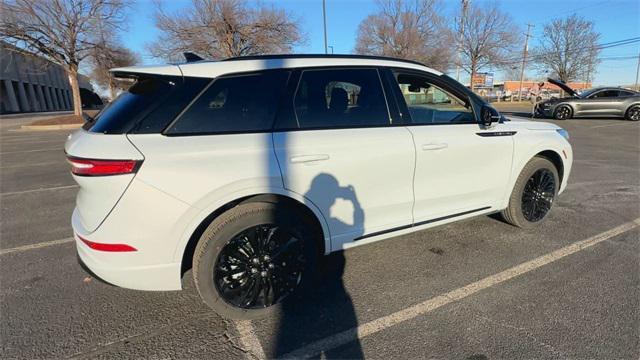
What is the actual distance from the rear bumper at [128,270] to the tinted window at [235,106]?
0.85m

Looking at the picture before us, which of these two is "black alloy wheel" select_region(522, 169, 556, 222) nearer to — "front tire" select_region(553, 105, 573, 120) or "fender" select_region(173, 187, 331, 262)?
"fender" select_region(173, 187, 331, 262)

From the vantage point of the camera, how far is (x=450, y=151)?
3162 mm

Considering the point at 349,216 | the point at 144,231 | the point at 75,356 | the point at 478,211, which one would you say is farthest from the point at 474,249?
the point at 75,356

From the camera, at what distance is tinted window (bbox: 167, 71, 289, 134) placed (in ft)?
7.70

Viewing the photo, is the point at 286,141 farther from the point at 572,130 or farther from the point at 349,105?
the point at 572,130

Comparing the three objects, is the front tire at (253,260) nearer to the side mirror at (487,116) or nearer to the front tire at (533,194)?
the side mirror at (487,116)

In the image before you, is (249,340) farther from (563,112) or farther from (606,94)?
(606,94)

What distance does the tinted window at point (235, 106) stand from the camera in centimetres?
235

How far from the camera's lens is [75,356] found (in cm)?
225

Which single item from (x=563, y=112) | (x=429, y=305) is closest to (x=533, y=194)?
(x=429, y=305)

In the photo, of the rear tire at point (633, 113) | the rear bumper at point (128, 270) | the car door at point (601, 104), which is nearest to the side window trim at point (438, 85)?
the rear bumper at point (128, 270)

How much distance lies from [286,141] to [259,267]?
906 millimetres

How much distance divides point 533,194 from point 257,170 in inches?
127

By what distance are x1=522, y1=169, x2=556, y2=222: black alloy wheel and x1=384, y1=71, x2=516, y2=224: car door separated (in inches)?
18.3
